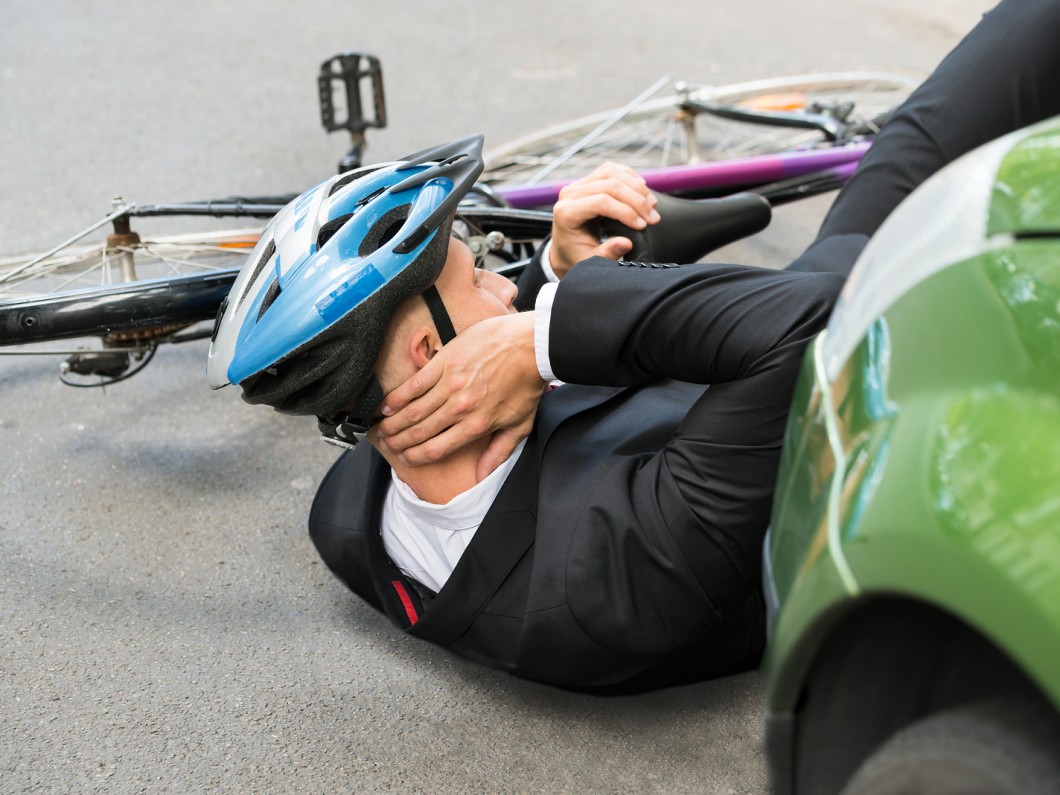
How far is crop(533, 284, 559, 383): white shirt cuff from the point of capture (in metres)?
1.90

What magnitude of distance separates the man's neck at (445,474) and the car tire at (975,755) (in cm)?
100

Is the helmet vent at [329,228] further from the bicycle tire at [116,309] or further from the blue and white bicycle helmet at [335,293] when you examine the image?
the bicycle tire at [116,309]

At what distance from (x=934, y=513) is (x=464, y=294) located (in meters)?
1.11

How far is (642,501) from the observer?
1820 millimetres

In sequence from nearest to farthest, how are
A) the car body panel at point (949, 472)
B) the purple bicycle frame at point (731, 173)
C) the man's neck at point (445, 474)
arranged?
1. the car body panel at point (949, 472)
2. the man's neck at point (445, 474)
3. the purple bicycle frame at point (731, 173)

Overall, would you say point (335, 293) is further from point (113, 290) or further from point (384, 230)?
point (113, 290)

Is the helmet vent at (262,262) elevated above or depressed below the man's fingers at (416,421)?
above

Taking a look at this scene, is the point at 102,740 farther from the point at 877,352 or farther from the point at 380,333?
the point at 877,352

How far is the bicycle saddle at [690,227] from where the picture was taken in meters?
2.39

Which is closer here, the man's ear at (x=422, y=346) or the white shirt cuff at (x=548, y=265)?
the man's ear at (x=422, y=346)

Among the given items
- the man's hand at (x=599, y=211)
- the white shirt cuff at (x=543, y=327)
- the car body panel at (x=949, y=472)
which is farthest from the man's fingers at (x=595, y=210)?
the car body panel at (x=949, y=472)

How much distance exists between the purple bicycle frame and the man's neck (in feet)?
4.37

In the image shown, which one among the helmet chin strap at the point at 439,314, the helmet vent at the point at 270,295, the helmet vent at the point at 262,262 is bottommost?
the helmet chin strap at the point at 439,314

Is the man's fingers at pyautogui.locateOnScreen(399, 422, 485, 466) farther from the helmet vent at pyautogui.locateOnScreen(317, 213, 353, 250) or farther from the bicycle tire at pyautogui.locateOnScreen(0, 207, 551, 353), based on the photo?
the bicycle tire at pyautogui.locateOnScreen(0, 207, 551, 353)
